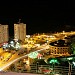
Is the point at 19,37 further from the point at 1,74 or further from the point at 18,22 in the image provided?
the point at 1,74

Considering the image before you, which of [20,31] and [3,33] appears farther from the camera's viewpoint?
[20,31]

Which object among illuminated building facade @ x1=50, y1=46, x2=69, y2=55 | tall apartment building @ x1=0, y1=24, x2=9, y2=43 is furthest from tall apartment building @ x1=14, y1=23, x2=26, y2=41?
illuminated building facade @ x1=50, y1=46, x2=69, y2=55

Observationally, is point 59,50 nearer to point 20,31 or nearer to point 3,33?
point 3,33

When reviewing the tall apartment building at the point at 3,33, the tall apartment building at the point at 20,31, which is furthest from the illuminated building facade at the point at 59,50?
the tall apartment building at the point at 20,31

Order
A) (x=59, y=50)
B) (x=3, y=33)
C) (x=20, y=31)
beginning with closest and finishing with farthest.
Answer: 1. (x=59, y=50)
2. (x=3, y=33)
3. (x=20, y=31)

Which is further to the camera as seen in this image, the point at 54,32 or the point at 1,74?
the point at 54,32

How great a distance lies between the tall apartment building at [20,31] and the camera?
32.7ft

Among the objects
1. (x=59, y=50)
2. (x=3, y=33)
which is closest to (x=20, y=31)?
(x=3, y=33)

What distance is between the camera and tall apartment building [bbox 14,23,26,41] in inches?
393

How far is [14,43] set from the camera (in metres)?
8.75

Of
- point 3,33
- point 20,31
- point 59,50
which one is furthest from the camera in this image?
point 20,31

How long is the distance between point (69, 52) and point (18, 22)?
446 centimetres

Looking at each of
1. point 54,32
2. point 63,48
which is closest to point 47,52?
point 63,48

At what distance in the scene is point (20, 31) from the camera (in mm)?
10133
